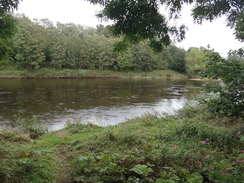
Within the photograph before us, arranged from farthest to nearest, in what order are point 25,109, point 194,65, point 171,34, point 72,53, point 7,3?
point 194,65, point 72,53, point 25,109, point 171,34, point 7,3

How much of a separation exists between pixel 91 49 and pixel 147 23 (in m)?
48.1

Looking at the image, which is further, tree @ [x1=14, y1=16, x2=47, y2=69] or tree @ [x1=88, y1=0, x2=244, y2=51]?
tree @ [x1=14, y1=16, x2=47, y2=69]

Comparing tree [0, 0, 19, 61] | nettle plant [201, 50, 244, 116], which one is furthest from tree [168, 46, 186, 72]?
tree [0, 0, 19, 61]

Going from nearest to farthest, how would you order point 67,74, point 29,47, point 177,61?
point 67,74, point 29,47, point 177,61

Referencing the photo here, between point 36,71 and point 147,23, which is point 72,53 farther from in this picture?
point 147,23

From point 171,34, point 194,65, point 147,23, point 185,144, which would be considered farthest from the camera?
point 194,65

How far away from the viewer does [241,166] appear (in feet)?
12.1

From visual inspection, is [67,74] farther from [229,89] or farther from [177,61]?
[229,89]

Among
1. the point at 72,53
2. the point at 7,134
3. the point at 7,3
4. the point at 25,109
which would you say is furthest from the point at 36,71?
the point at 7,3

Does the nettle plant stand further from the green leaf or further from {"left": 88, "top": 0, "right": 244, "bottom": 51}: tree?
the green leaf

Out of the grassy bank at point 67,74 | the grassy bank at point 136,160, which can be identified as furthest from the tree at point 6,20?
the grassy bank at point 67,74

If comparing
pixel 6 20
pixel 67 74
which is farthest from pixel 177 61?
pixel 6 20

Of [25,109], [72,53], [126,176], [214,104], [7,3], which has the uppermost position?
[72,53]

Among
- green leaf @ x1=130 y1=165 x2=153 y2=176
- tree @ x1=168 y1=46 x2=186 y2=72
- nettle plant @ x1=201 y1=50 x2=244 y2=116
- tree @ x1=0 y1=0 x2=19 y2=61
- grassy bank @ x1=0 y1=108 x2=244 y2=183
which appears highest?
tree @ x1=168 y1=46 x2=186 y2=72
